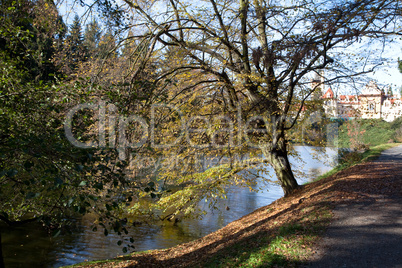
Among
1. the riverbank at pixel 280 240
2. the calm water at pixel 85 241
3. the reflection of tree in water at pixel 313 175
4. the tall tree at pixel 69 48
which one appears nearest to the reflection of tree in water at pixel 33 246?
the calm water at pixel 85 241

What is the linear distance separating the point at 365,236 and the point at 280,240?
136 cm

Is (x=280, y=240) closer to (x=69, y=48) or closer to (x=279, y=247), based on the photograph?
(x=279, y=247)

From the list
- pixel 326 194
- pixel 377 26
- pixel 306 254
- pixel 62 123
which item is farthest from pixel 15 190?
pixel 377 26

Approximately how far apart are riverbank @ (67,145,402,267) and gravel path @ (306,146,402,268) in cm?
17

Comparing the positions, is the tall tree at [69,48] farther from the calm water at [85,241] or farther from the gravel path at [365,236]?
the gravel path at [365,236]

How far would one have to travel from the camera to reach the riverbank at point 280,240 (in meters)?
5.04

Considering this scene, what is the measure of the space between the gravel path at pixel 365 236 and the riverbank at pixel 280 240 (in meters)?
0.17

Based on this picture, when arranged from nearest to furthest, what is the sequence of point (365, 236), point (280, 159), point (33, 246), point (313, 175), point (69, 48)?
point (365, 236)
point (280, 159)
point (69, 48)
point (33, 246)
point (313, 175)

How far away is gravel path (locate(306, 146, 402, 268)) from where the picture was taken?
14.8ft

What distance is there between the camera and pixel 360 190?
730 centimetres

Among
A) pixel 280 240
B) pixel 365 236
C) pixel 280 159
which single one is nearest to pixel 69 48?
pixel 280 159

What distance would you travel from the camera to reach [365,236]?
5160mm

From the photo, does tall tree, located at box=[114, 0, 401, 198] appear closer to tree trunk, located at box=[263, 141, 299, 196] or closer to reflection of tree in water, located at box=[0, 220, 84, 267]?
tree trunk, located at box=[263, 141, 299, 196]

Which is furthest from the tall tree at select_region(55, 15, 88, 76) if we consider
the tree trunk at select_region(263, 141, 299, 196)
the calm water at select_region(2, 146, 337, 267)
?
the tree trunk at select_region(263, 141, 299, 196)
